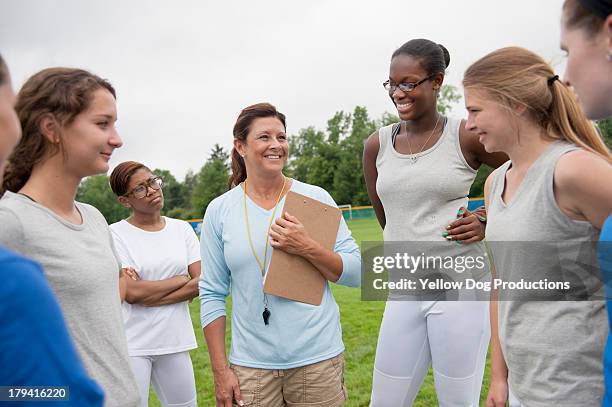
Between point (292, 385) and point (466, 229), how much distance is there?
4.23 ft

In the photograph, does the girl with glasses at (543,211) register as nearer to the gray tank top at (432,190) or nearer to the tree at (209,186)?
the gray tank top at (432,190)

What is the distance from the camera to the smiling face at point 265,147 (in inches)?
121

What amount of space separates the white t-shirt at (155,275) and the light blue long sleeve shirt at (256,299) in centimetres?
90

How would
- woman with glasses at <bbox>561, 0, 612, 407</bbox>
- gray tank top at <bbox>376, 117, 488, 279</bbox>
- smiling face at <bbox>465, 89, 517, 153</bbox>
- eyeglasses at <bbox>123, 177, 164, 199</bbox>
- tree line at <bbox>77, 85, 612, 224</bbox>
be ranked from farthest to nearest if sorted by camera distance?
Result: tree line at <bbox>77, 85, 612, 224</bbox>
eyeglasses at <bbox>123, 177, 164, 199</bbox>
gray tank top at <bbox>376, 117, 488, 279</bbox>
smiling face at <bbox>465, 89, 517, 153</bbox>
woman with glasses at <bbox>561, 0, 612, 407</bbox>

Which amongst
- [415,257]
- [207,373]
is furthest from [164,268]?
[207,373]

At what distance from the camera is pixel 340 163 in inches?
2429

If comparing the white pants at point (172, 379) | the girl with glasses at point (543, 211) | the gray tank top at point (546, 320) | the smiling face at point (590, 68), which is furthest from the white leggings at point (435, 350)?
the smiling face at point (590, 68)

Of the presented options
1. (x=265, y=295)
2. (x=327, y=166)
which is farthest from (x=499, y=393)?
(x=327, y=166)

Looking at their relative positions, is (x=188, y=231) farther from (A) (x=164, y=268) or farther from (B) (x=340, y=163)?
(B) (x=340, y=163)

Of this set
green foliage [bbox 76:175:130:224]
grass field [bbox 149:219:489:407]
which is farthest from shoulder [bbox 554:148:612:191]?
green foliage [bbox 76:175:130:224]

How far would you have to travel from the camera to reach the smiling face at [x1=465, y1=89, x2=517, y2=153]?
219 centimetres

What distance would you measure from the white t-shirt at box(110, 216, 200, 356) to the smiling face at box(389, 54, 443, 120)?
1.99 meters

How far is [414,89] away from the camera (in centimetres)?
316

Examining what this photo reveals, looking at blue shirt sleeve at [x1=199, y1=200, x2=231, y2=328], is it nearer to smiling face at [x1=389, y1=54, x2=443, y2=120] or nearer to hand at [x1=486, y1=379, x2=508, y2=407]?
smiling face at [x1=389, y1=54, x2=443, y2=120]
